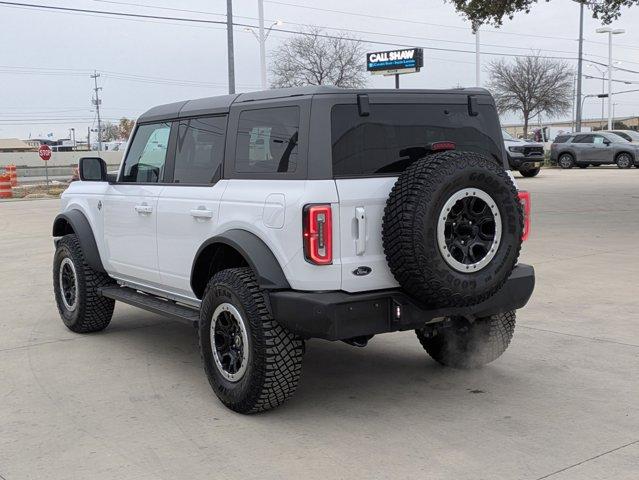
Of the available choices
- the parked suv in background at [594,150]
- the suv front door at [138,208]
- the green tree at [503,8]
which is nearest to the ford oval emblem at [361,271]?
the suv front door at [138,208]

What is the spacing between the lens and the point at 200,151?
5207 mm

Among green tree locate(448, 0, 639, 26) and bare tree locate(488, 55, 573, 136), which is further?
bare tree locate(488, 55, 573, 136)

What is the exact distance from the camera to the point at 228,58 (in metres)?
30.6

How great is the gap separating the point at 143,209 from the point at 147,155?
1.83 feet

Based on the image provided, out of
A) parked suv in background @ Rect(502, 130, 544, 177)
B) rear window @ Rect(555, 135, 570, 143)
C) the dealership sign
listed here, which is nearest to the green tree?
parked suv in background @ Rect(502, 130, 544, 177)

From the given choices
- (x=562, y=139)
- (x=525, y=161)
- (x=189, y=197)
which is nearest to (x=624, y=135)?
(x=562, y=139)

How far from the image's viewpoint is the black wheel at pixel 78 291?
642cm

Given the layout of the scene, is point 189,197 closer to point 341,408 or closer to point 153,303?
point 153,303

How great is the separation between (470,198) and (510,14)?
1499 centimetres

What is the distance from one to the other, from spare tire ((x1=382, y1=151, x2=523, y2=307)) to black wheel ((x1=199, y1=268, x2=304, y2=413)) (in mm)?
785

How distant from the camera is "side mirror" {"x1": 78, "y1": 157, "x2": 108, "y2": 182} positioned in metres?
6.23

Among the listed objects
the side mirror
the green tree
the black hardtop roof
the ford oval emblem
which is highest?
the green tree

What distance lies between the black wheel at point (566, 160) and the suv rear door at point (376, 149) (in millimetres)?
30455

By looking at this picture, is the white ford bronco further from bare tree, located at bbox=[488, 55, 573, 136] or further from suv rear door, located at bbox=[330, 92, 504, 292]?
bare tree, located at bbox=[488, 55, 573, 136]
